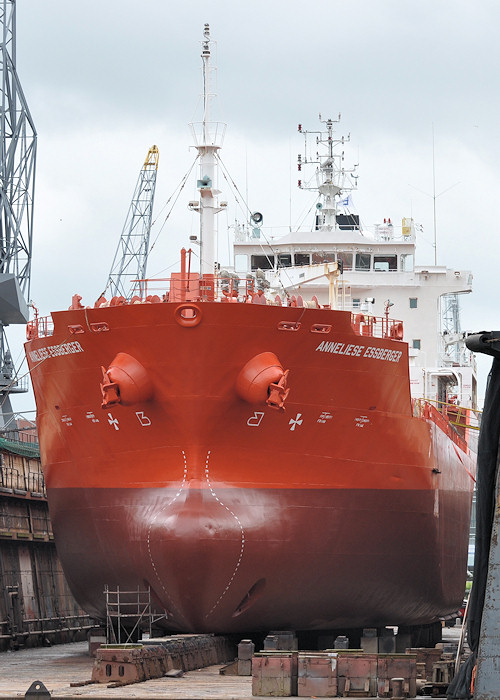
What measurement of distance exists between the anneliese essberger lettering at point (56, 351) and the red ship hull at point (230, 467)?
0.04m

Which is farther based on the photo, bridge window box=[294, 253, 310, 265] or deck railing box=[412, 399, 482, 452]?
bridge window box=[294, 253, 310, 265]

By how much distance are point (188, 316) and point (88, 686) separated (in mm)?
6009

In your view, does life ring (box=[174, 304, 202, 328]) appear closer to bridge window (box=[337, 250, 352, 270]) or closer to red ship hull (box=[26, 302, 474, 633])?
red ship hull (box=[26, 302, 474, 633])

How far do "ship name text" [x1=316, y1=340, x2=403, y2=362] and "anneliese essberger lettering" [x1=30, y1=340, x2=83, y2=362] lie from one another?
4.08 metres

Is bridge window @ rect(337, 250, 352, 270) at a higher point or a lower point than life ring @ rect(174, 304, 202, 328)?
higher

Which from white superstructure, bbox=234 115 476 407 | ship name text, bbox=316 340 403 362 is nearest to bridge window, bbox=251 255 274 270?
white superstructure, bbox=234 115 476 407

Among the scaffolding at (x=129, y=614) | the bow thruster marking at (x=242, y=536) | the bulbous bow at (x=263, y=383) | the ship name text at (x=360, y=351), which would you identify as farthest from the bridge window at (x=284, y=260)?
the scaffolding at (x=129, y=614)

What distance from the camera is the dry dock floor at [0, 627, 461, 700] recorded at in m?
14.9

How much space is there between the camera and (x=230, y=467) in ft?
64.1

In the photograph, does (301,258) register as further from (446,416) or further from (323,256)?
(446,416)

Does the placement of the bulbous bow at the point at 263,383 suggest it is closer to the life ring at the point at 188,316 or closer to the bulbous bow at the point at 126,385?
the life ring at the point at 188,316

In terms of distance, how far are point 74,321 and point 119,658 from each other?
6.06m

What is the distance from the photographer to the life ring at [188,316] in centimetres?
1912

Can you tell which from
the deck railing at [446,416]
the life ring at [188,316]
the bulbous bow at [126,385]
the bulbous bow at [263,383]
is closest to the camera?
the bulbous bow at [263,383]
